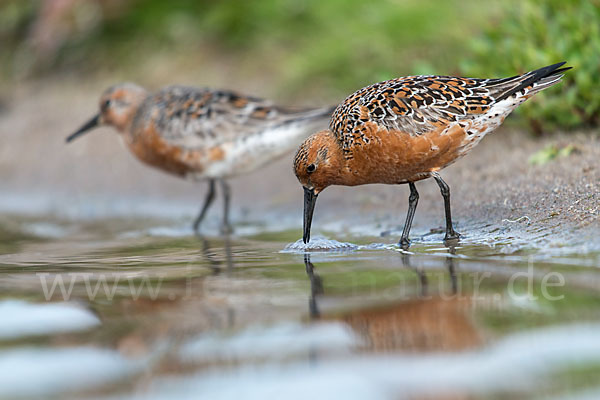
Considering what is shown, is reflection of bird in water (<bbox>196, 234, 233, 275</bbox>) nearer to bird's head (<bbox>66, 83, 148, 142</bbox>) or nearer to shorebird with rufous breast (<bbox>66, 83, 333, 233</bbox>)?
shorebird with rufous breast (<bbox>66, 83, 333, 233</bbox>)

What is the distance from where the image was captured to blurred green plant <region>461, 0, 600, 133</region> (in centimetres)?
786

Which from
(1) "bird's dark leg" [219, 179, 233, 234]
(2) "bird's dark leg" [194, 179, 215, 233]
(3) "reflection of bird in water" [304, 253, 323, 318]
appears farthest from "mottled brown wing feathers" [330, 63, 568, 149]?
(2) "bird's dark leg" [194, 179, 215, 233]

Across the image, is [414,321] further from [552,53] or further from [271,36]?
[271,36]

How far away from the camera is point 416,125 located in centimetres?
613

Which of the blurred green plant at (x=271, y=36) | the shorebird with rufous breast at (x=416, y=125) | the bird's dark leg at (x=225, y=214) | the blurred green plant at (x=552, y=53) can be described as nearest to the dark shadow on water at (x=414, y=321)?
the shorebird with rufous breast at (x=416, y=125)

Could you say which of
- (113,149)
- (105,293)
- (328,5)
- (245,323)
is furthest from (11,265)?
(328,5)

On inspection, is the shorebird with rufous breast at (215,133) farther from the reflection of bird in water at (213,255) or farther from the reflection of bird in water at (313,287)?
the reflection of bird in water at (313,287)

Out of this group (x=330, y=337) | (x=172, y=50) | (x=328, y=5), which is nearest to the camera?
(x=330, y=337)

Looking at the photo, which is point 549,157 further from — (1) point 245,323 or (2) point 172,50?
(2) point 172,50

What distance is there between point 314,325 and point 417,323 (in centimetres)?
48

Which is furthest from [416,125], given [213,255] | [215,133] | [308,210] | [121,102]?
[121,102]

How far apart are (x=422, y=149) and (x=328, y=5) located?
6506 mm

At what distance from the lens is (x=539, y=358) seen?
3242 millimetres

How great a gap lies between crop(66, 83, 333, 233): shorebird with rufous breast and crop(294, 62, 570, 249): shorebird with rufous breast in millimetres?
A: 1852
